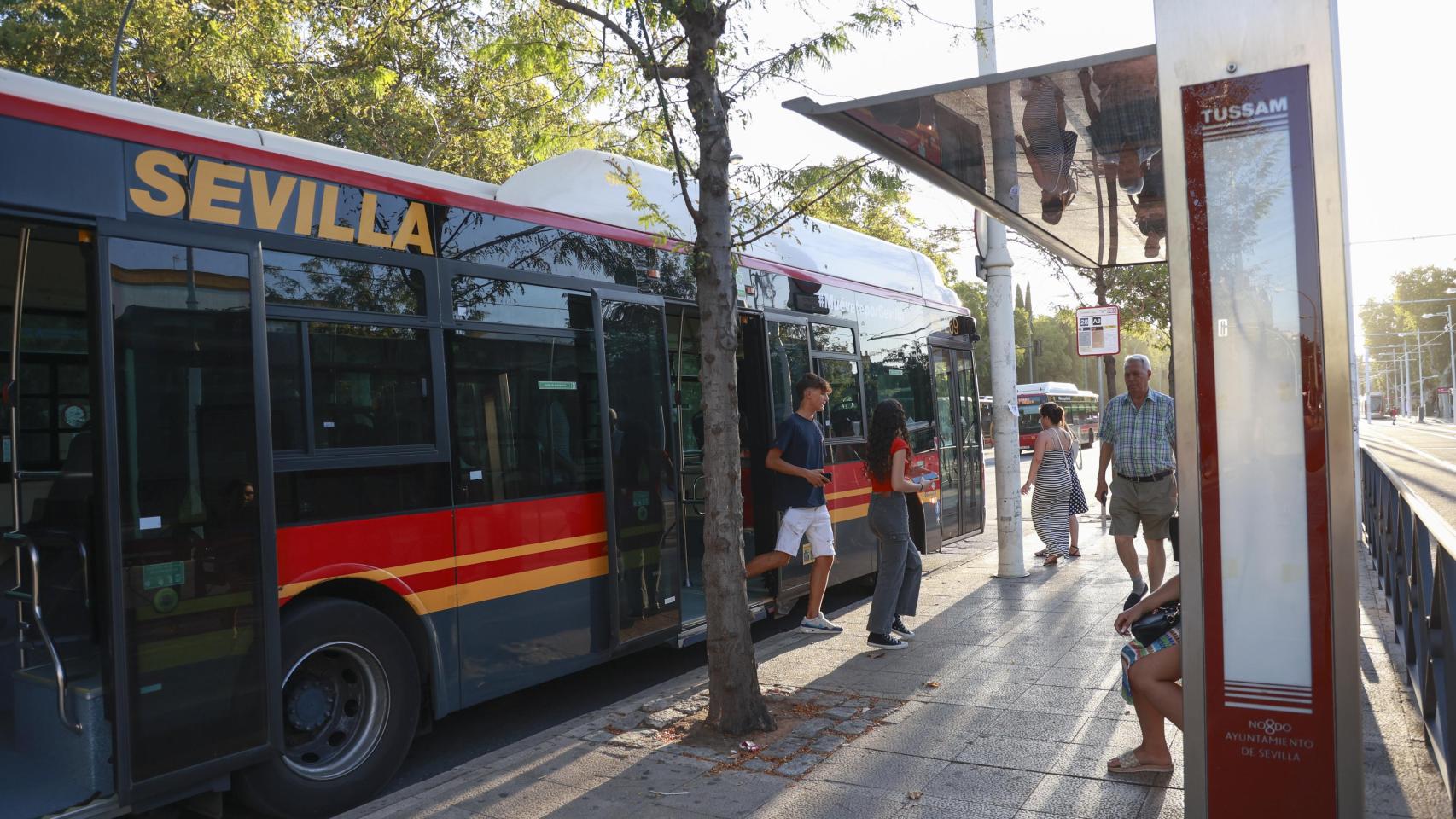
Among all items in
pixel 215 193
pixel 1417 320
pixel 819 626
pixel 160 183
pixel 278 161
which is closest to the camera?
pixel 160 183

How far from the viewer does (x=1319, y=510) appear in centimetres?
317

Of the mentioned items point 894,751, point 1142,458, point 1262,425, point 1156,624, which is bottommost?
point 894,751

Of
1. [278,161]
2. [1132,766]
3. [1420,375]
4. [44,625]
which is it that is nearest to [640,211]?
[278,161]

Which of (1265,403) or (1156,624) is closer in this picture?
(1265,403)

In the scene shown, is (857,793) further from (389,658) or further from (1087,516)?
(1087,516)

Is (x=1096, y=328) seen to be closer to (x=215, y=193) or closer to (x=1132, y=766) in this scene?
(x=1132, y=766)

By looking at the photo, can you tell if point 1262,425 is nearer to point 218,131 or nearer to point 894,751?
point 894,751

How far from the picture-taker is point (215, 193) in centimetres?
458

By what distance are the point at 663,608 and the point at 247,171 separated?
3.60m

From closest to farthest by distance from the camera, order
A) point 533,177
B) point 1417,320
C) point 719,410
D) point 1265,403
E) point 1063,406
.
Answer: point 1265,403
point 719,410
point 533,177
point 1063,406
point 1417,320

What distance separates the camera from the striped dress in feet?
37.1

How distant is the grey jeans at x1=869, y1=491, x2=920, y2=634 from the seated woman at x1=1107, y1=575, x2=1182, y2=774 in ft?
9.22

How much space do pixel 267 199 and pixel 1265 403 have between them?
161 inches

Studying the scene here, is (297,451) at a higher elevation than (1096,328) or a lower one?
lower
